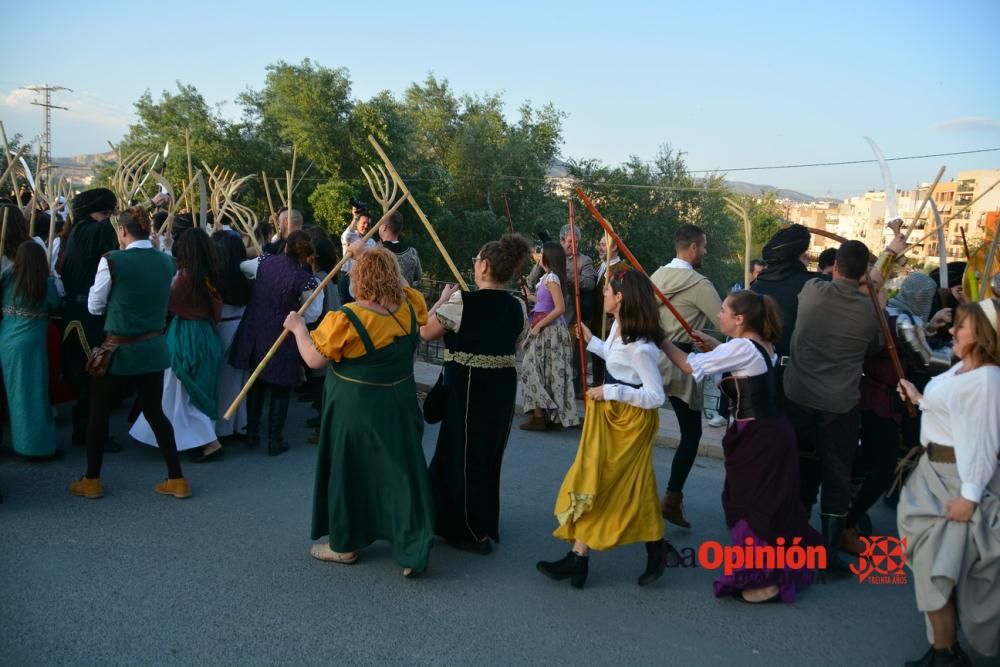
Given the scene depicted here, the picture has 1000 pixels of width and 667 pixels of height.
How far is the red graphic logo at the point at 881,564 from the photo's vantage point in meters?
4.42

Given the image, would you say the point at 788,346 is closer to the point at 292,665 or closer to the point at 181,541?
the point at 292,665

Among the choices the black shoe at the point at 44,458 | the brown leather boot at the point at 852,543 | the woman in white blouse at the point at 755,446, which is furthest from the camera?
the black shoe at the point at 44,458

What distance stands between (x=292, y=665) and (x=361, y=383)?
1.35 meters

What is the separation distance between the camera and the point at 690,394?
4.92 m

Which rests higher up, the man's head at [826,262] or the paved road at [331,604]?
the man's head at [826,262]

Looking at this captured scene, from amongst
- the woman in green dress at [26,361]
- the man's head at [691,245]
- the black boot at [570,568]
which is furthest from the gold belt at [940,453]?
the woman in green dress at [26,361]

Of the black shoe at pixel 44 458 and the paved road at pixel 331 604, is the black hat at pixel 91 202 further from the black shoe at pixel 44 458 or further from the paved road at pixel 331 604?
the paved road at pixel 331 604

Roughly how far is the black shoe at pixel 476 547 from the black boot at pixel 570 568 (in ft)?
1.34

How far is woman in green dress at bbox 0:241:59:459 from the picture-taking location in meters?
5.27

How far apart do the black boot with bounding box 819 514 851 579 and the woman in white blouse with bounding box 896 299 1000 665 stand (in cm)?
104

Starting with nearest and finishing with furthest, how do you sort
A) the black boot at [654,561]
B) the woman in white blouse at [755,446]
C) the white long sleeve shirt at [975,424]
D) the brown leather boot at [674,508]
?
the white long sleeve shirt at [975,424], the woman in white blouse at [755,446], the black boot at [654,561], the brown leather boot at [674,508]

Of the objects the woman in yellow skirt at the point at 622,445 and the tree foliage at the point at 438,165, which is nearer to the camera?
the woman in yellow skirt at the point at 622,445

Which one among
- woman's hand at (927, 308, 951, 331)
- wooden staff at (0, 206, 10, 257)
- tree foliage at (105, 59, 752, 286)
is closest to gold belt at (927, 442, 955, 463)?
woman's hand at (927, 308, 951, 331)

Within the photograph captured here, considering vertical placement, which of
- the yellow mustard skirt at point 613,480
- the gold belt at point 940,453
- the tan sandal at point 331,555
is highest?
the gold belt at point 940,453
